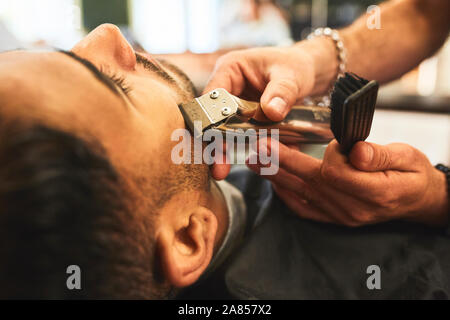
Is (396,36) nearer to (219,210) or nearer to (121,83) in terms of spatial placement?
(219,210)

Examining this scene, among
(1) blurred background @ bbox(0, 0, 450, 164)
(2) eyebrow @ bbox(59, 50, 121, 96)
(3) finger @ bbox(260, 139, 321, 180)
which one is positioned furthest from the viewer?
(1) blurred background @ bbox(0, 0, 450, 164)

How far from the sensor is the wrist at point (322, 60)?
100 centimetres

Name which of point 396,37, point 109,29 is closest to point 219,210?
point 109,29

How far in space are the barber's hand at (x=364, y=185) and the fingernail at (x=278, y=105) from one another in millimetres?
94

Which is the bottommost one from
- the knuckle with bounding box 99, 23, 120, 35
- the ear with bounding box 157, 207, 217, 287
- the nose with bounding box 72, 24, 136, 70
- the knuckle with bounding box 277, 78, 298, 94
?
the ear with bounding box 157, 207, 217, 287

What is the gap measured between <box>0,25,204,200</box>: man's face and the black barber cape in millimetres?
345

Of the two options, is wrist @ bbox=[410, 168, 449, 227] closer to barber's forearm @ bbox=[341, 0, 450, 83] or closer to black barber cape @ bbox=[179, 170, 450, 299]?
black barber cape @ bbox=[179, 170, 450, 299]

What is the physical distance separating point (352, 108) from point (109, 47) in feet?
1.35

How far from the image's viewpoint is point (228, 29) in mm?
3074

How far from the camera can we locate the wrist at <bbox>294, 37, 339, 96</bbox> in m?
1.00

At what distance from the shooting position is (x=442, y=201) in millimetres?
789

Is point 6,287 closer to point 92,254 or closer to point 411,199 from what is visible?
point 92,254

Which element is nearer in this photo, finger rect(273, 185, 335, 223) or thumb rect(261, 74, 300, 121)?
thumb rect(261, 74, 300, 121)

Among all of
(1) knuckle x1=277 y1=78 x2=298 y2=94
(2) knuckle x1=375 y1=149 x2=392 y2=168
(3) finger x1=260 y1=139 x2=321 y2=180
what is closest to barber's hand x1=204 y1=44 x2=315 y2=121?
(1) knuckle x1=277 y1=78 x2=298 y2=94
